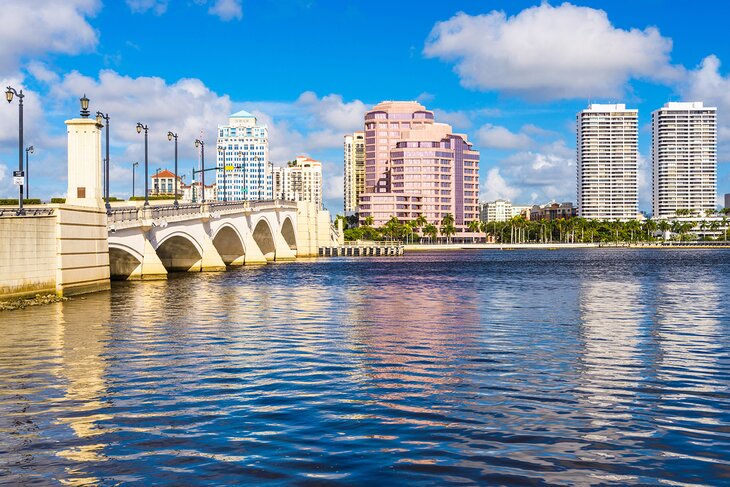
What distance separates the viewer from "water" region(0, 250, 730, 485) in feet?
36.2

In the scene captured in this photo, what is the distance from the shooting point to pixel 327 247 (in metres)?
164

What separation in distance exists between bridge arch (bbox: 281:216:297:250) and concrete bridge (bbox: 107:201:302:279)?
23.3 feet

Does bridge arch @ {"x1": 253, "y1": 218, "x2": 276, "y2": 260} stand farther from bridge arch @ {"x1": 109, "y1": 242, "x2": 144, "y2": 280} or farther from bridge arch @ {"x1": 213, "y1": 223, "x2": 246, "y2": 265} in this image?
bridge arch @ {"x1": 109, "y1": 242, "x2": 144, "y2": 280}

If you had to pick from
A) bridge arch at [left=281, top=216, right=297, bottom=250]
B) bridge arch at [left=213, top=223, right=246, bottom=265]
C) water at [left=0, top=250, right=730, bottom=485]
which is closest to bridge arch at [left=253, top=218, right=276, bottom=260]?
bridge arch at [left=281, top=216, right=297, bottom=250]

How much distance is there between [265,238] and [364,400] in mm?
106196

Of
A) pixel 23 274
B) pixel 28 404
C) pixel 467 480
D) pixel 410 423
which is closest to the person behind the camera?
pixel 467 480

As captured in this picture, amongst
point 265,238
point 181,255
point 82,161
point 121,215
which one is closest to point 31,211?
point 82,161

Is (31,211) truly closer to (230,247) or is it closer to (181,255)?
(181,255)

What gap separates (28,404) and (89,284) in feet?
106

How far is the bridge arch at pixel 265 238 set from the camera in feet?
380

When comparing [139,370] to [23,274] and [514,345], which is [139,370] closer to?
[514,345]

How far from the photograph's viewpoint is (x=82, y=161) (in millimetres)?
46062

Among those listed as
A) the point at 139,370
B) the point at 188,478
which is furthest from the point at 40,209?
the point at 188,478

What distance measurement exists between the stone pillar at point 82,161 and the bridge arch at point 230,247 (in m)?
47.9
